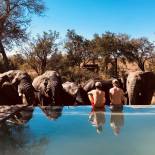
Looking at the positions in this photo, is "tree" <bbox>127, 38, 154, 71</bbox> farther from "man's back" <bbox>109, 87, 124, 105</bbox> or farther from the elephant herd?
"man's back" <bbox>109, 87, 124, 105</bbox>

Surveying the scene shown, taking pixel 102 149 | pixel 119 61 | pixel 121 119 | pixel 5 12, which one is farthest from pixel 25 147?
pixel 119 61

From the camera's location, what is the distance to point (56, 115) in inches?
460

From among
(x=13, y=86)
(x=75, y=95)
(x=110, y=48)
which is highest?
(x=110, y=48)

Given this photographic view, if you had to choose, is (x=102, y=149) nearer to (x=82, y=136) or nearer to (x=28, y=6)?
(x=82, y=136)

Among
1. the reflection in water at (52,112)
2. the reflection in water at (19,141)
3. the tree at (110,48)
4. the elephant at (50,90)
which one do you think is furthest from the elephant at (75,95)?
the tree at (110,48)

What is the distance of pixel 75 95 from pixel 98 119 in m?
7.83

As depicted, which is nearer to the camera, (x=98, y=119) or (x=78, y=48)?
(x=98, y=119)

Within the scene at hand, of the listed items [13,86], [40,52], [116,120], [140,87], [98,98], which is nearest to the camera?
[116,120]

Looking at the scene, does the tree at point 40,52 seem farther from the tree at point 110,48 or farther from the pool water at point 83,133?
the pool water at point 83,133

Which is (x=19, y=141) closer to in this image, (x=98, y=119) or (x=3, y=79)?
(x=98, y=119)

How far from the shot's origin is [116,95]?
12.9 metres

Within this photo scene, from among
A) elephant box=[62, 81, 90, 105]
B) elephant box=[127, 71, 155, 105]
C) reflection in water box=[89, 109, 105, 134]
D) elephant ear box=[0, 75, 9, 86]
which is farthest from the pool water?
elephant box=[127, 71, 155, 105]

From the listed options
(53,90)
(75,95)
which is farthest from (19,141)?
(75,95)

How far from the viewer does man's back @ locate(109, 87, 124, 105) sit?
1278cm
